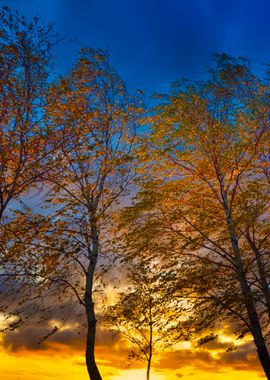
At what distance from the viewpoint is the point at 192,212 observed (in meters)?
15.8

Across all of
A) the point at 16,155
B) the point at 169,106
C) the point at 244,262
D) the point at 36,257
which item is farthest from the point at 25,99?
→ the point at 244,262

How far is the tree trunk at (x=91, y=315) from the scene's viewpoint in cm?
1401

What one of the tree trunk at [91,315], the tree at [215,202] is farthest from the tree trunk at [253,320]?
the tree trunk at [91,315]

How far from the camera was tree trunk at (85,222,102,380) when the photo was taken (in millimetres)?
14008

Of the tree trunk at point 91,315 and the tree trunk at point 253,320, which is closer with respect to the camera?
the tree trunk at point 253,320

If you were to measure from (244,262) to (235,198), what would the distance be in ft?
10.3

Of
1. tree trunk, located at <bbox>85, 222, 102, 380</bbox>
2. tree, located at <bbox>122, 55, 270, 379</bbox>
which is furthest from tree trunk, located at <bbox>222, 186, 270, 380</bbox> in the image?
tree trunk, located at <bbox>85, 222, 102, 380</bbox>

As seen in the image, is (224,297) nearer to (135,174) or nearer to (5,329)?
(135,174)

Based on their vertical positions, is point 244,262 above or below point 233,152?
below

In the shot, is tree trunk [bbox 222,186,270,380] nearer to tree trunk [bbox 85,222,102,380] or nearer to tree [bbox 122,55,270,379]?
tree [bbox 122,55,270,379]

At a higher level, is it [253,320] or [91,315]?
[91,315]

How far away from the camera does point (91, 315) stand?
14.8 m

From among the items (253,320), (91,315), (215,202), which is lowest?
(253,320)

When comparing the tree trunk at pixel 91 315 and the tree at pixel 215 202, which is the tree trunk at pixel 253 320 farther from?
the tree trunk at pixel 91 315
